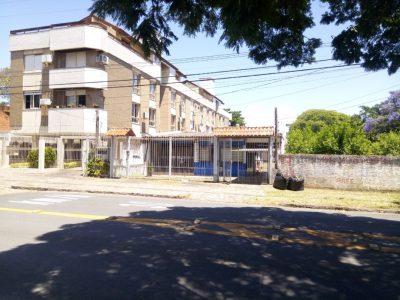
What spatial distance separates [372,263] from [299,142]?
19714 mm

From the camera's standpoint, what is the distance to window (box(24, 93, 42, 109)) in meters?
30.6

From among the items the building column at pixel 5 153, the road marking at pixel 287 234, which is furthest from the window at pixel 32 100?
the road marking at pixel 287 234

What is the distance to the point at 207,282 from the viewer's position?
5234 millimetres

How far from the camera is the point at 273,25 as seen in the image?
722 centimetres

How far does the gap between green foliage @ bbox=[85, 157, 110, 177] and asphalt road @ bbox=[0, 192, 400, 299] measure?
37.5ft

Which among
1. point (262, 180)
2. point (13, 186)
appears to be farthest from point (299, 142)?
point (13, 186)

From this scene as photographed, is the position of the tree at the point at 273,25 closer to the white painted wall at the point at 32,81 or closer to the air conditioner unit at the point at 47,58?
the air conditioner unit at the point at 47,58

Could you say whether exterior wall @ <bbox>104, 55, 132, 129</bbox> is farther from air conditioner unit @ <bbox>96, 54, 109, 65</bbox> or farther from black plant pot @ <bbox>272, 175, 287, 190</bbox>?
black plant pot @ <bbox>272, 175, 287, 190</bbox>

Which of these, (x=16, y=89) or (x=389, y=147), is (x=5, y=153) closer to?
(x=16, y=89)

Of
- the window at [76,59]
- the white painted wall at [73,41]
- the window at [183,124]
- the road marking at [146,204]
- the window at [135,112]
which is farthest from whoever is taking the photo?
the window at [183,124]

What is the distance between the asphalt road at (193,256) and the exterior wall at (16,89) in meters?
22.7

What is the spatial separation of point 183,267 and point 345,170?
51.7ft

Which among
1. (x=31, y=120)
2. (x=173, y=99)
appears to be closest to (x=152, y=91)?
(x=173, y=99)

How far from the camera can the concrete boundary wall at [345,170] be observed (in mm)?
18969
